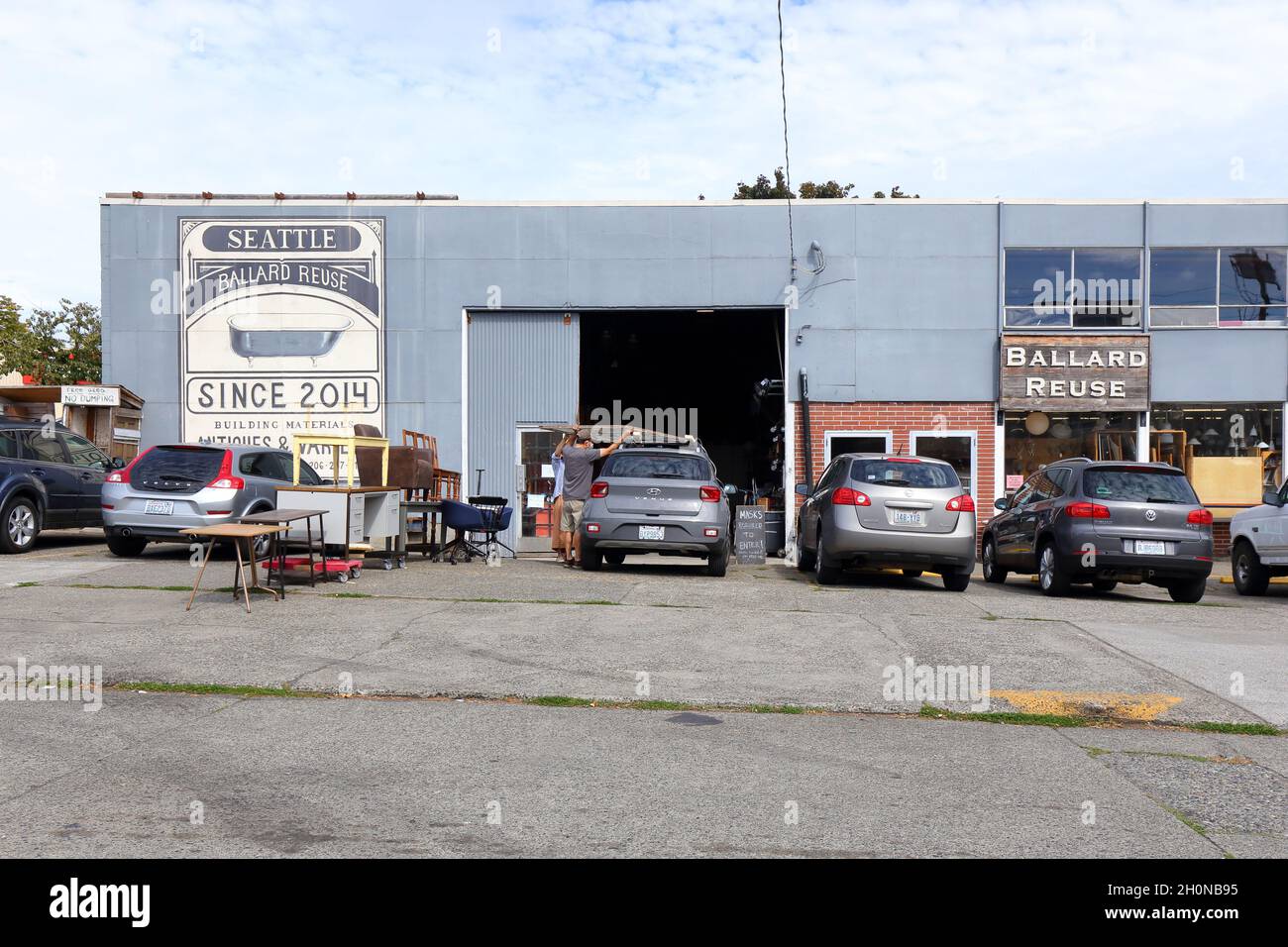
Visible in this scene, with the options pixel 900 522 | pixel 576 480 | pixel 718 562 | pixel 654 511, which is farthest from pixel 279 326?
pixel 900 522

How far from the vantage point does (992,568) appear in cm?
1553

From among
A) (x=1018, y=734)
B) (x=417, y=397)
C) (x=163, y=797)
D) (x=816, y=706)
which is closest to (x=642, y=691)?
(x=816, y=706)

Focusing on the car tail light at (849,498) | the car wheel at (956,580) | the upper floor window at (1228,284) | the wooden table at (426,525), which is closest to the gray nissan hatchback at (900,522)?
the car tail light at (849,498)

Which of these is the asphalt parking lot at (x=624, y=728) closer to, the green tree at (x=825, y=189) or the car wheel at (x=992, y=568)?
the car wheel at (x=992, y=568)

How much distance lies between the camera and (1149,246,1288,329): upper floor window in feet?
67.9

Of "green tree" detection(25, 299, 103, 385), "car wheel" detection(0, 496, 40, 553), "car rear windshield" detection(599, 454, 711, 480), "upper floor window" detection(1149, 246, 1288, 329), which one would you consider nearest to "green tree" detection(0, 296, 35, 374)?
"green tree" detection(25, 299, 103, 385)

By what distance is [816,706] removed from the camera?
22.4 ft

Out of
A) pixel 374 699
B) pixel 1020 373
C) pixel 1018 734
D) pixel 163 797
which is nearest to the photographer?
pixel 163 797

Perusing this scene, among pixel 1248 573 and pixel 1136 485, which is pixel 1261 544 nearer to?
pixel 1248 573

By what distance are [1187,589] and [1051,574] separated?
158 centimetres

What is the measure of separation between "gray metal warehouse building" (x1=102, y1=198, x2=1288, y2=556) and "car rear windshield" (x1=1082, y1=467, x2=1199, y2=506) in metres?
7.75

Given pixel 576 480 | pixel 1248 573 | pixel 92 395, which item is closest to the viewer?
pixel 1248 573

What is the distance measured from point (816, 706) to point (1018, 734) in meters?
1.21
